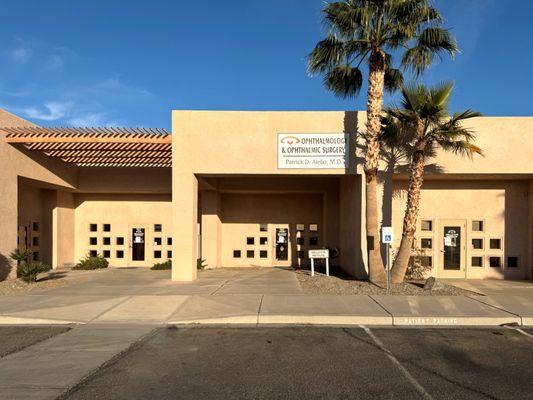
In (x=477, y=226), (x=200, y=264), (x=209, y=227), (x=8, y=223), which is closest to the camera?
(x=8, y=223)

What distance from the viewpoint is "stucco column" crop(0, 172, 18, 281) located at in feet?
46.2

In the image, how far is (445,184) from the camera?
1578 centimetres

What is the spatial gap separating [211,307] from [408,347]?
4.46 m

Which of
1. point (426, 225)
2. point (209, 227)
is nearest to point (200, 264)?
point (209, 227)

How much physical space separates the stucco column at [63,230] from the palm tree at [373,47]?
42.1 feet

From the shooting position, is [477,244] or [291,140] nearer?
[291,140]

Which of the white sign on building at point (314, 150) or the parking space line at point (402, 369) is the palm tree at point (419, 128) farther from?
the parking space line at point (402, 369)

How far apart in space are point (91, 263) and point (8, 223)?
16.9 ft

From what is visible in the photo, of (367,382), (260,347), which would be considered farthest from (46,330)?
(367,382)

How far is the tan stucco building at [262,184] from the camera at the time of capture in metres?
14.1

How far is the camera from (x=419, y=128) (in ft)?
40.5

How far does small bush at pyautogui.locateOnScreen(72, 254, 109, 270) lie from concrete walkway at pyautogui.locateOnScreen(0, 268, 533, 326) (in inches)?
246

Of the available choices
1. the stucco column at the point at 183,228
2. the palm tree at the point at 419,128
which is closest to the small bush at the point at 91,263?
the stucco column at the point at 183,228

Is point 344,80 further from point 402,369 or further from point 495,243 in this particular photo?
point 402,369
